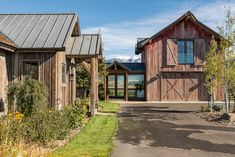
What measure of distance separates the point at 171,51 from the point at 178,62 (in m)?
1.24

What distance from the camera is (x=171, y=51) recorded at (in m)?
30.7

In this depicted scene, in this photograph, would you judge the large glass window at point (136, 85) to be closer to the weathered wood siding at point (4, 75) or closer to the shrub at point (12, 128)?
the weathered wood siding at point (4, 75)

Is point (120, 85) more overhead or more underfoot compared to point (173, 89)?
more overhead

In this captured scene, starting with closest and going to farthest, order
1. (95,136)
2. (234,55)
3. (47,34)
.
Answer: (95,136), (47,34), (234,55)

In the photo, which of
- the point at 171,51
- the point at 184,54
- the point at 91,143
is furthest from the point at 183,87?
the point at 91,143

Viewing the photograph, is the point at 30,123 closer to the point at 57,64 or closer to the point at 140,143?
the point at 140,143

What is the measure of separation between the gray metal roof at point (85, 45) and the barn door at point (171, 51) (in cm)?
1312

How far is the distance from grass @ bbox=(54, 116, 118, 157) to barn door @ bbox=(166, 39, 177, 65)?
1817 centimetres

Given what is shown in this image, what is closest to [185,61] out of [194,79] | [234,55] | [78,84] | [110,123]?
[194,79]

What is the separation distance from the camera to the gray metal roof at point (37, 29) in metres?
15.0

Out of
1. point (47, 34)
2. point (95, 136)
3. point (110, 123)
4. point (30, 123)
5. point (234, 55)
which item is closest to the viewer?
point (30, 123)

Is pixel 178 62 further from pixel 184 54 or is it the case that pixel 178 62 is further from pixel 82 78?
pixel 82 78

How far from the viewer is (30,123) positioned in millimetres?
9875

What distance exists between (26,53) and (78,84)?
14778mm
